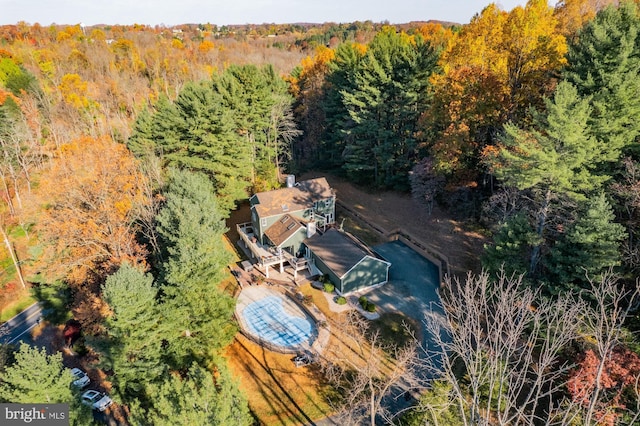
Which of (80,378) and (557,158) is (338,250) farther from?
(80,378)

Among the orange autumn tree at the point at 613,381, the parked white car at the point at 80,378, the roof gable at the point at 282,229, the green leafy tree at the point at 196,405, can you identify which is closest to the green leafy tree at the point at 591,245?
the orange autumn tree at the point at 613,381

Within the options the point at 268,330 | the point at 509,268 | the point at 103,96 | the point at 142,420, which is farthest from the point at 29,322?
the point at 103,96

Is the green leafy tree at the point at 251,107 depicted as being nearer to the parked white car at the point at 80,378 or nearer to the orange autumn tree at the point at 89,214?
the orange autumn tree at the point at 89,214

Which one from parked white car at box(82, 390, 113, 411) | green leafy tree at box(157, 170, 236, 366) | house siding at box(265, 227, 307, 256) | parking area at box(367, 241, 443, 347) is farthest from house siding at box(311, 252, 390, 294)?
parked white car at box(82, 390, 113, 411)

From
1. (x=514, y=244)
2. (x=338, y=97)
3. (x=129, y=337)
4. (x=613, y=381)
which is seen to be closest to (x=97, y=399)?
(x=129, y=337)

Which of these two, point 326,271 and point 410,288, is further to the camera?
point 326,271

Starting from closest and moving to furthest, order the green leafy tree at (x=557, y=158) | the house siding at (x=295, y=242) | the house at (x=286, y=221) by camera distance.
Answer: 1. the green leafy tree at (x=557, y=158)
2. the house at (x=286, y=221)
3. the house siding at (x=295, y=242)

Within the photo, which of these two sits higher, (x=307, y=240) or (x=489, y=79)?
(x=489, y=79)

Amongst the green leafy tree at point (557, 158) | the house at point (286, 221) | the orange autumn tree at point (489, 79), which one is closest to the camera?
the green leafy tree at point (557, 158)
